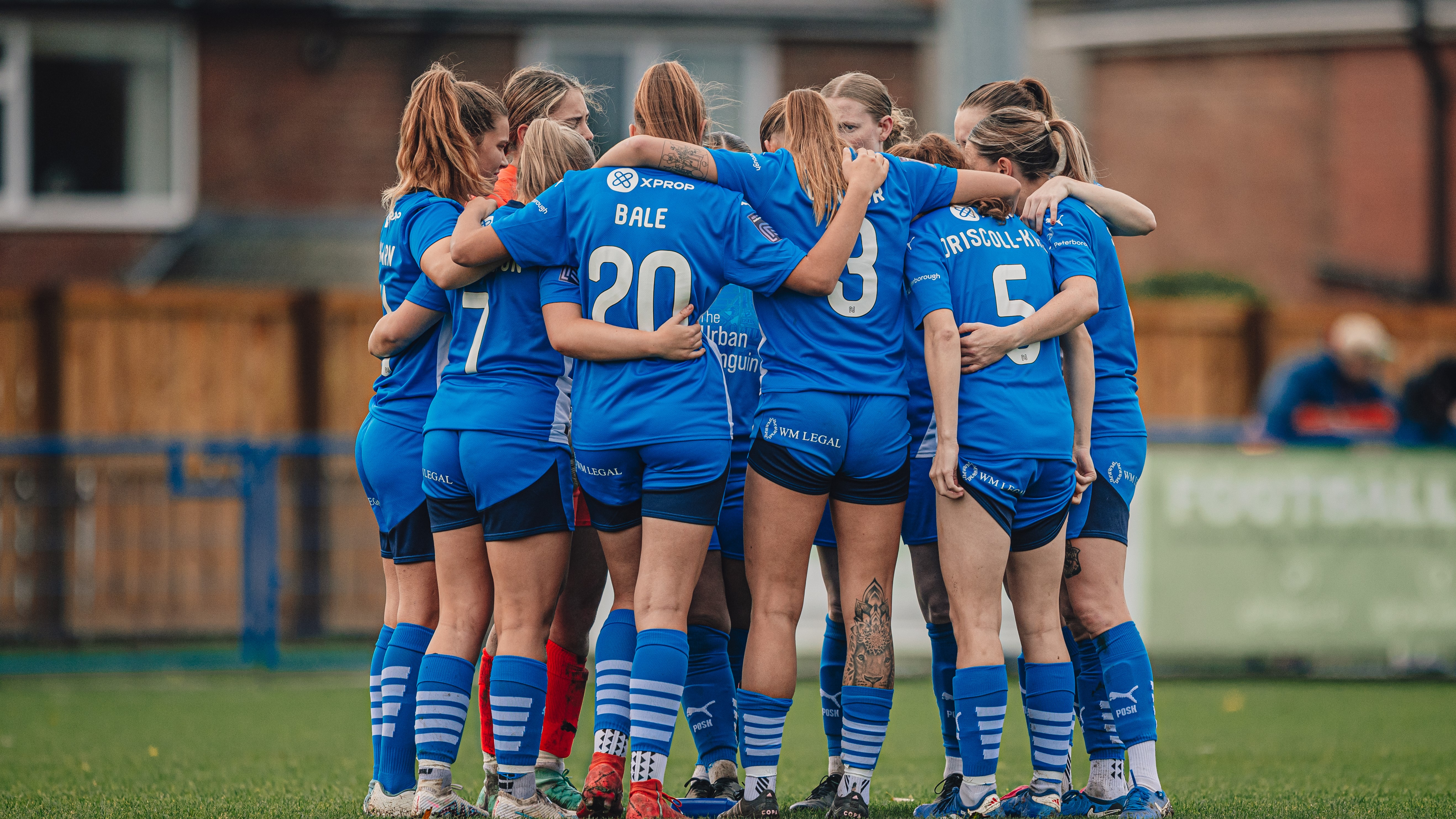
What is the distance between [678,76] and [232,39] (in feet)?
37.6

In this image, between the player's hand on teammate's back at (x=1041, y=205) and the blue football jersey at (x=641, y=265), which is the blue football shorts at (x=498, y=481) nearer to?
the blue football jersey at (x=641, y=265)

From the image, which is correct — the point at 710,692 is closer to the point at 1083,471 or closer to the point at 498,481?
the point at 498,481

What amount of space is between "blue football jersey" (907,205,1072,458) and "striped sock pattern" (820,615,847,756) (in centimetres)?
92

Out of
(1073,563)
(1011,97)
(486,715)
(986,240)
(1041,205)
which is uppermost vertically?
(1011,97)

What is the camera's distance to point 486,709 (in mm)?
4859

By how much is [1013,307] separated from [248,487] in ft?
21.3

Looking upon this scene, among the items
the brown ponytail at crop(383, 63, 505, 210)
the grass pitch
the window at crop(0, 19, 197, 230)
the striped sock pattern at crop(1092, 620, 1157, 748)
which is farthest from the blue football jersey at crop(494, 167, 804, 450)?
the window at crop(0, 19, 197, 230)

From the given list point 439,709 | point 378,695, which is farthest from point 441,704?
point 378,695

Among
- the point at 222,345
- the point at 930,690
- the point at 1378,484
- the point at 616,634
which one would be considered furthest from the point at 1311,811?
the point at 222,345

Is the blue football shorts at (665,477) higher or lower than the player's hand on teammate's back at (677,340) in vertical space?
lower

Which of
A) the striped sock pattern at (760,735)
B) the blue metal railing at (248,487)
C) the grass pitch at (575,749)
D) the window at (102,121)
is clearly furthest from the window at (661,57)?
the striped sock pattern at (760,735)

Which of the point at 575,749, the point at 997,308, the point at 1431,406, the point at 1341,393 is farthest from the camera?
the point at 1341,393

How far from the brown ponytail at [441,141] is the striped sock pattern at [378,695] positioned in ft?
4.74

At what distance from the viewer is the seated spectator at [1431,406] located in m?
9.69
